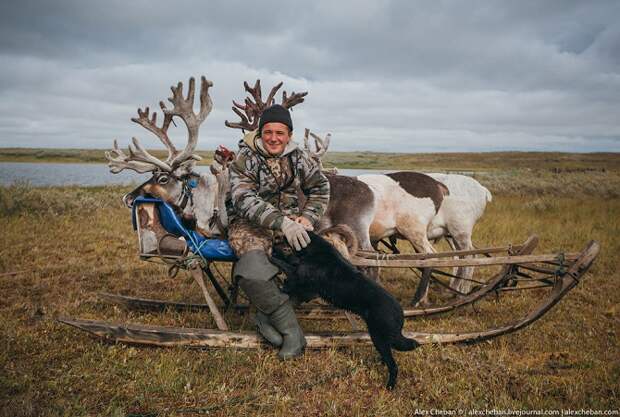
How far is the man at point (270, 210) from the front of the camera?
3.58 meters

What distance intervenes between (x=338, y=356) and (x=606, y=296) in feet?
17.3

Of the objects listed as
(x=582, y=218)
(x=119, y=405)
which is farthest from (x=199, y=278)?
(x=582, y=218)

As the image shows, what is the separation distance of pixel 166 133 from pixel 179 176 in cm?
82

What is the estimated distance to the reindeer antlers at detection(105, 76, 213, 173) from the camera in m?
4.91

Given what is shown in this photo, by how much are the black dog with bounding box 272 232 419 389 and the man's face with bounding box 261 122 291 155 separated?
1034mm

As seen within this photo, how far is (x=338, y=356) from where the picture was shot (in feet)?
12.6

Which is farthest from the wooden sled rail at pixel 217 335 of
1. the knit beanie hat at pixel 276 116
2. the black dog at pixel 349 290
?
the knit beanie hat at pixel 276 116

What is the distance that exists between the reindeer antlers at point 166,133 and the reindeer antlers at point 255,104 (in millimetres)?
1743

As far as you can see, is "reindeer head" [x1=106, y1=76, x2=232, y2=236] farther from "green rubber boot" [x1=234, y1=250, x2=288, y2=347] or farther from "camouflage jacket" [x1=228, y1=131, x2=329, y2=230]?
"green rubber boot" [x1=234, y1=250, x2=288, y2=347]

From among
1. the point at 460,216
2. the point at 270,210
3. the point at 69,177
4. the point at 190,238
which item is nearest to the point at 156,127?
the point at 190,238

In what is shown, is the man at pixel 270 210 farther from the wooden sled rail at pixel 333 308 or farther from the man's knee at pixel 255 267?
the wooden sled rail at pixel 333 308

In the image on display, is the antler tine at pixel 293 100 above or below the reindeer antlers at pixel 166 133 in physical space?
above

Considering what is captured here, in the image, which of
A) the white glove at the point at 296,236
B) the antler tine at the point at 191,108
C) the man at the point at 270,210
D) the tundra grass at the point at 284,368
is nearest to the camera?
the tundra grass at the point at 284,368

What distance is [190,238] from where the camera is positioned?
4.22 metres
